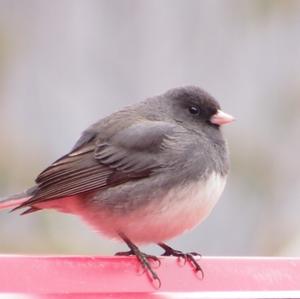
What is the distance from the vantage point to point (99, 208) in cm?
309

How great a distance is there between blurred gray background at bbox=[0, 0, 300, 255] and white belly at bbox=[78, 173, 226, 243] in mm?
1747

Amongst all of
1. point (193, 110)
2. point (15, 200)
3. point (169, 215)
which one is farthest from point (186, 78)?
point (169, 215)

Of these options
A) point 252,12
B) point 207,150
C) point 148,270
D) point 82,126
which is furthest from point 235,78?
point 148,270

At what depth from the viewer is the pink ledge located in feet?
7.27

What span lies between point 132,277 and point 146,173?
725mm

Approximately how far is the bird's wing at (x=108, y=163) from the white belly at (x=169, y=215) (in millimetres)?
129

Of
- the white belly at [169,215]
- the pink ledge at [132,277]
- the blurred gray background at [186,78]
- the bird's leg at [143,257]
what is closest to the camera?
the pink ledge at [132,277]

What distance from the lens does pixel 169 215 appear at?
2.99m

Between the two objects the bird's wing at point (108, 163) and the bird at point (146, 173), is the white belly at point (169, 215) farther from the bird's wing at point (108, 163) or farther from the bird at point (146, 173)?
the bird's wing at point (108, 163)

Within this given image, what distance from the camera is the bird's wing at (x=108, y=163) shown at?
315cm

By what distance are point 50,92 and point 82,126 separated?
22 centimetres

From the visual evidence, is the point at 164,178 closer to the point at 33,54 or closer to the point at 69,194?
the point at 69,194

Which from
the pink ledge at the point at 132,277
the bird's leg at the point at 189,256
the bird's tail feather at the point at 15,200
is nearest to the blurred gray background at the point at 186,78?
the bird's tail feather at the point at 15,200

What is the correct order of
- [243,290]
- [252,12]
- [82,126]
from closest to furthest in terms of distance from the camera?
1. [243,290]
2. [82,126]
3. [252,12]
